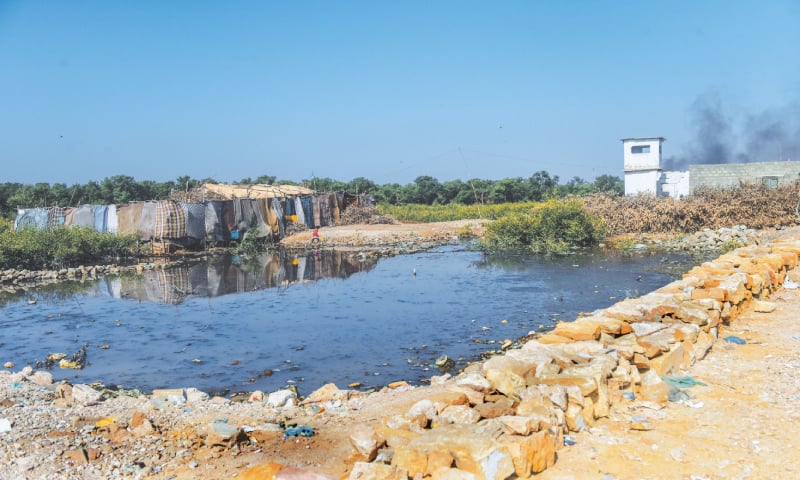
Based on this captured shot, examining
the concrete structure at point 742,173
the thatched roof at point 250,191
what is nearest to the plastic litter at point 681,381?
the concrete structure at point 742,173

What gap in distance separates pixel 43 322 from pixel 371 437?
8703 millimetres

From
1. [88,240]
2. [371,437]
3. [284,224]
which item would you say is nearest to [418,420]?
[371,437]

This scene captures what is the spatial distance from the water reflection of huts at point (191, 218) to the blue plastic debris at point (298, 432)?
55.0 feet

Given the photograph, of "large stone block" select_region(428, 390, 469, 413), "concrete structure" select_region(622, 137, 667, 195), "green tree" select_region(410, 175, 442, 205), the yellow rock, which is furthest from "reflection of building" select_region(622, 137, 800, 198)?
the yellow rock

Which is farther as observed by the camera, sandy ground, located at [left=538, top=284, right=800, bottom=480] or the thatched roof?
the thatched roof

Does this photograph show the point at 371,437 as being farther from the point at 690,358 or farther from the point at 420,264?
the point at 420,264

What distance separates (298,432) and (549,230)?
588 inches

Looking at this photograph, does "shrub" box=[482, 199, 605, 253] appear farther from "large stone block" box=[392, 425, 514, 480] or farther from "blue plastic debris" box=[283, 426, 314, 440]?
"large stone block" box=[392, 425, 514, 480]

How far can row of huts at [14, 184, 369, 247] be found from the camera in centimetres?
1955

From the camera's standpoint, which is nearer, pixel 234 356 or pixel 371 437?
pixel 371 437

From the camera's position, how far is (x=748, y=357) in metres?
5.11

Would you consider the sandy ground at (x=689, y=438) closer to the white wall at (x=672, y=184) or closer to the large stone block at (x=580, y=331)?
the large stone block at (x=580, y=331)

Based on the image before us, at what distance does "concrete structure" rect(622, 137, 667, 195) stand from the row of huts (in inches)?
559

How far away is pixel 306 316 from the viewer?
9.87 m
